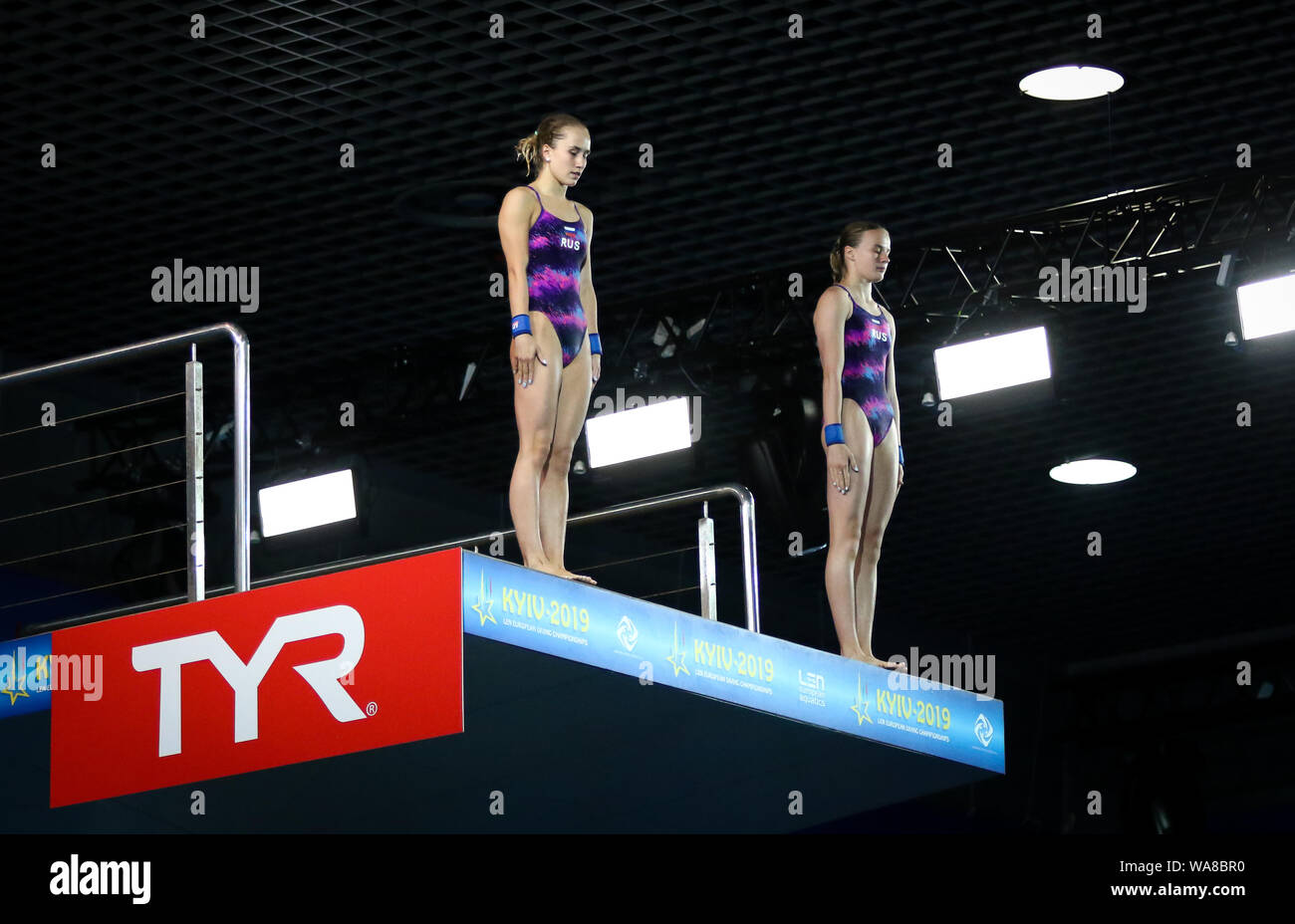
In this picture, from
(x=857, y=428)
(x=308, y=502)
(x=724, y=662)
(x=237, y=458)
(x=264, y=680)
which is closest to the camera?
(x=264, y=680)

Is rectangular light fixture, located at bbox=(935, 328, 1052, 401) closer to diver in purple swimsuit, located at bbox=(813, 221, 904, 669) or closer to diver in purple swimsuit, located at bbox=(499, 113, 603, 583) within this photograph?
diver in purple swimsuit, located at bbox=(813, 221, 904, 669)

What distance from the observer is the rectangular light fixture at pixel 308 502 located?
451 inches

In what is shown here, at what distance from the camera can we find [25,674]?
739cm

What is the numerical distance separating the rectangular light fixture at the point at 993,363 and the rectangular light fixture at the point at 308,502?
3.29m

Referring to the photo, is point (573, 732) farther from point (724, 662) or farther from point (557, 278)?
point (557, 278)

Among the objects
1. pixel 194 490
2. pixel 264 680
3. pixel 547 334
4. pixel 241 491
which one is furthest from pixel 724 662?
pixel 194 490

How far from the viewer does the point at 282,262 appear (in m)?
10.8

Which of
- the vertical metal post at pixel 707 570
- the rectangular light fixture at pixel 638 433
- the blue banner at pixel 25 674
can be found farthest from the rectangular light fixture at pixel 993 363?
the blue banner at pixel 25 674

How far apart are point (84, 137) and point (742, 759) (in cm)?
407

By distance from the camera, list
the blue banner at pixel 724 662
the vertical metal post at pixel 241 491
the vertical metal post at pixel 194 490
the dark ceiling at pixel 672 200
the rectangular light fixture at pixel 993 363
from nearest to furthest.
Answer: the blue banner at pixel 724 662 < the vertical metal post at pixel 241 491 < the vertical metal post at pixel 194 490 < the dark ceiling at pixel 672 200 < the rectangular light fixture at pixel 993 363

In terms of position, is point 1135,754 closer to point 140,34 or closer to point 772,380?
point 772,380

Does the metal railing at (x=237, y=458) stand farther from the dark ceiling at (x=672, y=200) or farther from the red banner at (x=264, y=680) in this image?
the dark ceiling at (x=672, y=200)

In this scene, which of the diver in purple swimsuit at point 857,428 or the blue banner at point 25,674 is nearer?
the blue banner at point 25,674

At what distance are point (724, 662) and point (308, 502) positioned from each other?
4712 mm
